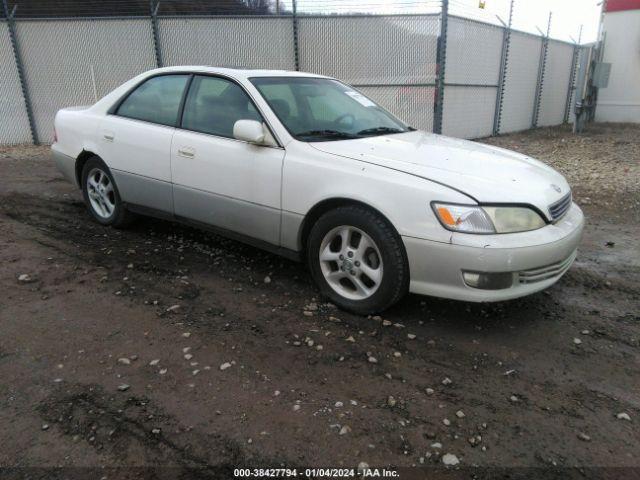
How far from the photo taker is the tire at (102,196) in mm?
4891

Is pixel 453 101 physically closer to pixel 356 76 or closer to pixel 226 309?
pixel 356 76

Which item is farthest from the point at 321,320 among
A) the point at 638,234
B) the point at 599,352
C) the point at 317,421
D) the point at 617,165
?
the point at 617,165

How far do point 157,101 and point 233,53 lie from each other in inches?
244

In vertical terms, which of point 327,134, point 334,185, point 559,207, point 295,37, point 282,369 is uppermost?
point 295,37

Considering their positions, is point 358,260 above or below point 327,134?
below

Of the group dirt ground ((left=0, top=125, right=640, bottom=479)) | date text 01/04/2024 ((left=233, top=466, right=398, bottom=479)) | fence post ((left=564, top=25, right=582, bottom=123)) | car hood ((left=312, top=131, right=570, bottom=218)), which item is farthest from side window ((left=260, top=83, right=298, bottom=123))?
fence post ((left=564, top=25, right=582, bottom=123))

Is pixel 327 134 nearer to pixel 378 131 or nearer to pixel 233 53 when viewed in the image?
pixel 378 131

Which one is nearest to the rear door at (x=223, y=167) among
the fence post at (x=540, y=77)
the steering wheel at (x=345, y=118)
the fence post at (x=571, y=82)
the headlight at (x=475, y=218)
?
the steering wheel at (x=345, y=118)

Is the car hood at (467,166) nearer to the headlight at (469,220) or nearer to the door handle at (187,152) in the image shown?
the headlight at (469,220)

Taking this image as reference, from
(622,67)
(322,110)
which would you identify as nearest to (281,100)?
(322,110)

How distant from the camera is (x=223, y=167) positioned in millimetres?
3846

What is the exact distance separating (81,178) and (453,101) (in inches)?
304

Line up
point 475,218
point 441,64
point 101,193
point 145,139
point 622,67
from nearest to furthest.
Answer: point 475,218, point 145,139, point 101,193, point 441,64, point 622,67

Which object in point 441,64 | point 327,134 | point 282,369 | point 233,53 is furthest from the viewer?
point 233,53
